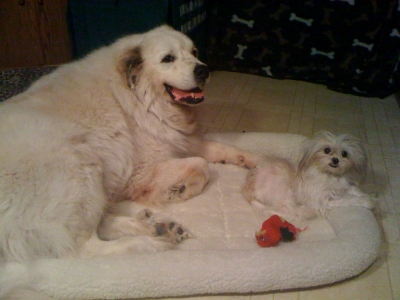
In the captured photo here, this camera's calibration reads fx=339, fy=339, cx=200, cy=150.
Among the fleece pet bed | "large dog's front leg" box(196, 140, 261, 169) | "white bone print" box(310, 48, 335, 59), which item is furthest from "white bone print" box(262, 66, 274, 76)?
the fleece pet bed

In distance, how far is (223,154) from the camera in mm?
2344

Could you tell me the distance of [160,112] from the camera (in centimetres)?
203

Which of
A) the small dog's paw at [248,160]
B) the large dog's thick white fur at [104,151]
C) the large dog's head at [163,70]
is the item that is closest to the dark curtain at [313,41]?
the small dog's paw at [248,160]

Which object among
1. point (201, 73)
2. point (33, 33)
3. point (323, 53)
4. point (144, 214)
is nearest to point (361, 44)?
point (323, 53)

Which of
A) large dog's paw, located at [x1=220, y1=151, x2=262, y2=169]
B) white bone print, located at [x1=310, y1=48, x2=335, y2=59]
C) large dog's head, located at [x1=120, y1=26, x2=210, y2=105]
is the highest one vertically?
large dog's head, located at [x1=120, y1=26, x2=210, y2=105]

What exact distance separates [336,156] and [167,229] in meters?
0.96

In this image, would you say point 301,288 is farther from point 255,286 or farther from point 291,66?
point 291,66

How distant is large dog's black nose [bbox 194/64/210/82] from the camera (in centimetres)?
193

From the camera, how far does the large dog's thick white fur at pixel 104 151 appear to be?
1461mm

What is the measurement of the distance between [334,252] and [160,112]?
119 cm

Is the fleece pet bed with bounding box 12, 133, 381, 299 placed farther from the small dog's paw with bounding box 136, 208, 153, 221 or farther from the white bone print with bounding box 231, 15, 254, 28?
the white bone print with bounding box 231, 15, 254, 28

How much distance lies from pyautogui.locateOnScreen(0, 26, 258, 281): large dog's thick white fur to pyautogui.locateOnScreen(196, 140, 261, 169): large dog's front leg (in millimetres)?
11

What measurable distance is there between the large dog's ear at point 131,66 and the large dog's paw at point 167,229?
78cm

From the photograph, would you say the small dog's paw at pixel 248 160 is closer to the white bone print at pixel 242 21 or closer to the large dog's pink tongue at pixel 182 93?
the large dog's pink tongue at pixel 182 93
